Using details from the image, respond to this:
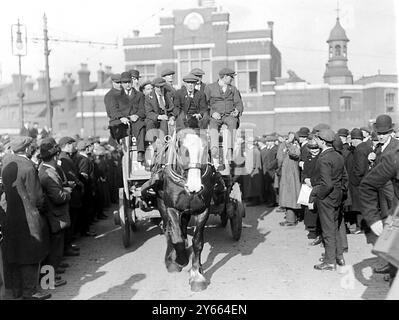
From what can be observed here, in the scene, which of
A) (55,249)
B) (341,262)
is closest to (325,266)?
(341,262)

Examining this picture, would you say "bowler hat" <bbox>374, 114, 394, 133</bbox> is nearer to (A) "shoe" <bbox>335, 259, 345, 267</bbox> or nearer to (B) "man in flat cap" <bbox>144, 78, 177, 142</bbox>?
(A) "shoe" <bbox>335, 259, 345, 267</bbox>

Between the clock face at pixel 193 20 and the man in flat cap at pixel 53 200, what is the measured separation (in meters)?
26.0

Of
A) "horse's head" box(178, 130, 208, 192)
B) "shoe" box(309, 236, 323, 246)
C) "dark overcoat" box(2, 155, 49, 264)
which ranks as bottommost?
"shoe" box(309, 236, 323, 246)

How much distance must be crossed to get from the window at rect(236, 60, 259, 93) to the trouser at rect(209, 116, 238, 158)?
23.3m

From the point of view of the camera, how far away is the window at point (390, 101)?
32375 mm

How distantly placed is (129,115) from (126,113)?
0.06 m

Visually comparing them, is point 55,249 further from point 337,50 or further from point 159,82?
point 337,50

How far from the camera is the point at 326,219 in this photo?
19.7 ft

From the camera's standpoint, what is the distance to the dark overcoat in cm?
485

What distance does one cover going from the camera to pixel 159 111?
7699 millimetres

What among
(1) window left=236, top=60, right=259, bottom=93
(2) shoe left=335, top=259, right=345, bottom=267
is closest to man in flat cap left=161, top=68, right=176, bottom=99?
(2) shoe left=335, top=259, right=345, bottom=267

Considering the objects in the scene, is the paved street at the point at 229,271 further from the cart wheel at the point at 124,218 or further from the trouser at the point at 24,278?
the trouser at the point at 24,278

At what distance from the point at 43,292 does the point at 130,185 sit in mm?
2652

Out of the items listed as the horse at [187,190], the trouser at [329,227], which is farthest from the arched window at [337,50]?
the horse at [187,190]
